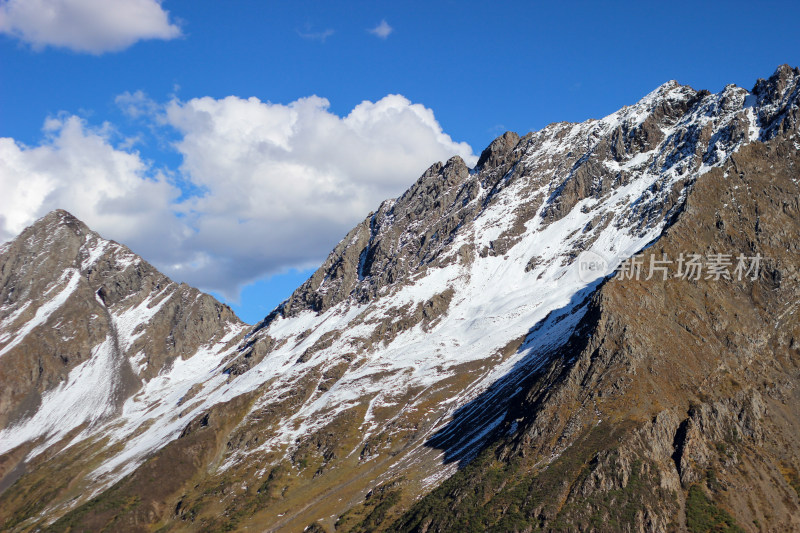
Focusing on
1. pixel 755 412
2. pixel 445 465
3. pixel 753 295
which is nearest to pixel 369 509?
pixel 445 465

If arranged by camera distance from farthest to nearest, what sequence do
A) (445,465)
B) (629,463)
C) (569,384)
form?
(445,465)
(569,384)
(629,463)

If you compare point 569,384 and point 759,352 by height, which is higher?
point 569,384

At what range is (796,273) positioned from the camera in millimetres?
198125

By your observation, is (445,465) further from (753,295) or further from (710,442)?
(753,295)

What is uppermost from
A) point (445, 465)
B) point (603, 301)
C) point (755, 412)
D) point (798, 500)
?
point (603, 301)

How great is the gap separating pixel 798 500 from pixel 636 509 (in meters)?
36.1

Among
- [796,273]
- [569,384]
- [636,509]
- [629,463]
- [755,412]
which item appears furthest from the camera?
[796,273]

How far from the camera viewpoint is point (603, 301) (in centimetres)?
18638

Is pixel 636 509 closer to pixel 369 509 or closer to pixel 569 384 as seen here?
pixel 569 384

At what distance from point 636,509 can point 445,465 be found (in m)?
61.2

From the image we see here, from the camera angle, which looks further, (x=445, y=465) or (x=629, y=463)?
(x=445, y=465)

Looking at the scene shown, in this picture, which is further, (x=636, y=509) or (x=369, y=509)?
(x=369, y=509)

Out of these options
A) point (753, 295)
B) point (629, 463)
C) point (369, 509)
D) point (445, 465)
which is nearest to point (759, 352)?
point (753, 295)

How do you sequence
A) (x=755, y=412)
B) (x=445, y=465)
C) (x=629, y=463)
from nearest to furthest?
(x=629, y=463), (x=755, y=412), (x=445, y=465)
